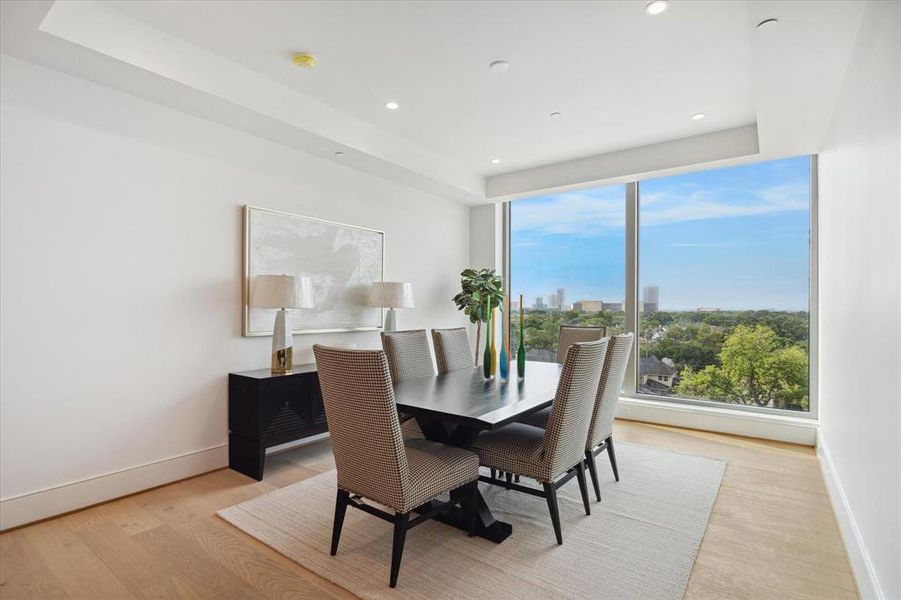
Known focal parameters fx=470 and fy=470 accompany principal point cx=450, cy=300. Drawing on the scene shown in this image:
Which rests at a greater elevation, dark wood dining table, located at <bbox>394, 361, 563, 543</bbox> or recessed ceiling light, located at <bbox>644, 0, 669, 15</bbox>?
recessed ceiling light, located at <bbox>644, 0, 669, 15</bbox>

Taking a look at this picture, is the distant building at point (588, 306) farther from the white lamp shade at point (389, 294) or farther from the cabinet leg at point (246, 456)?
the cabinet leg at point (246, 456)

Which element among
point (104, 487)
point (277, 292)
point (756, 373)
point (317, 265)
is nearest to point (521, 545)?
point (277, 292)

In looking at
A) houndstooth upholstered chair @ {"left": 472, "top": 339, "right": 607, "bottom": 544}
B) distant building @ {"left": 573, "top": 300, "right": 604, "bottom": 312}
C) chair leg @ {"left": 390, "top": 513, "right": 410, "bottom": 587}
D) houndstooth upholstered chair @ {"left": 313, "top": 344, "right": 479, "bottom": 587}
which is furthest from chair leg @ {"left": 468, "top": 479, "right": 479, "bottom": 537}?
distant building @ {"left": 573, "top": 300, "right": 604, "bottom": 312}

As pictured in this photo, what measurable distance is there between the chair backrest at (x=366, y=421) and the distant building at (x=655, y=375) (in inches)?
154

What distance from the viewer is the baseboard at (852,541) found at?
1830 millimetres

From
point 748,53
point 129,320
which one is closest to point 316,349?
point 129,320

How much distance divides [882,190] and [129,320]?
3.94 m

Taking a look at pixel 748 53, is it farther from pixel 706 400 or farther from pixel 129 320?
pixel 129 320

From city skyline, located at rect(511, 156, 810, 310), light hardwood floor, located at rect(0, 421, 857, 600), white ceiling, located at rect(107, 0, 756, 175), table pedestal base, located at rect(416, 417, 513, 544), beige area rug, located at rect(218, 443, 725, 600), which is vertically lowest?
light hardwood floor, located at rect(0, 421, 857, 600)

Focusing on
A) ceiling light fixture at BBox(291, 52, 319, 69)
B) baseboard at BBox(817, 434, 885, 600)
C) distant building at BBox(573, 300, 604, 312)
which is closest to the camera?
baseboard at BBox(817, 434, 885, 600)

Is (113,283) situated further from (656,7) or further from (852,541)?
(852,541)

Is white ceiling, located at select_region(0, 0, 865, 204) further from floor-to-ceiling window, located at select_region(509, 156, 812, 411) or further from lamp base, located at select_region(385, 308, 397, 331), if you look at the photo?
lamp base, located at select_region(385, 308, 397, 331)

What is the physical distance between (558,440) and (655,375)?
10.7 ft

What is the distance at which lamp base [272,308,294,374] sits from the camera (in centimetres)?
353
